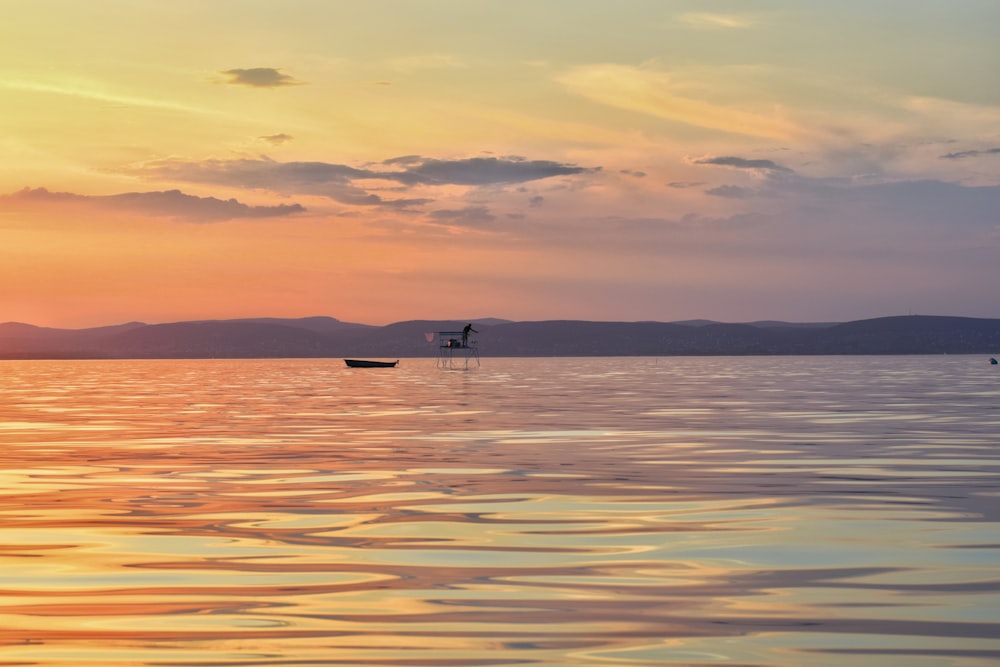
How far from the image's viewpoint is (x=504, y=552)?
736 inches

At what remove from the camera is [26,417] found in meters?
58.3

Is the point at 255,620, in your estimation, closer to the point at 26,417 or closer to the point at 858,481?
the point at 858,481

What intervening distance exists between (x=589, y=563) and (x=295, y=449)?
21998mm

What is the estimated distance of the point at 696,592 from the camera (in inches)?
614

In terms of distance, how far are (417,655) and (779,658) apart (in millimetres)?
3484

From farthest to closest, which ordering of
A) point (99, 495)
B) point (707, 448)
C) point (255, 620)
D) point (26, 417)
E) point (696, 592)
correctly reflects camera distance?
point (26, 417) < point (707, 448) < point (99, 495) < point (696, 592) < point (255, 620)

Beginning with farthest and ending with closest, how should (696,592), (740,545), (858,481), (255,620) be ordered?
(858,481), (740,545), (696,592), (255,620)

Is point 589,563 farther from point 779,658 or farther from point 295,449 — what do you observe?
point 295,449

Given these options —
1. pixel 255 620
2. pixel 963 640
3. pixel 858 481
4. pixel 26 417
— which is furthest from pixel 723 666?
pixel 26 417

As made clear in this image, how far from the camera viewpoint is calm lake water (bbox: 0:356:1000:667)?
13062 mm

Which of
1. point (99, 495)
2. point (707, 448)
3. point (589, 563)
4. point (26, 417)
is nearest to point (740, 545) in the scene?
point (589, 563)

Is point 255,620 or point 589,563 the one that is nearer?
point 255,620

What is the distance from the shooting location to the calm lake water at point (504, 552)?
13062mm

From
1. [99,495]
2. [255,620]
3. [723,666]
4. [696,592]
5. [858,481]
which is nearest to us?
[723,666]
